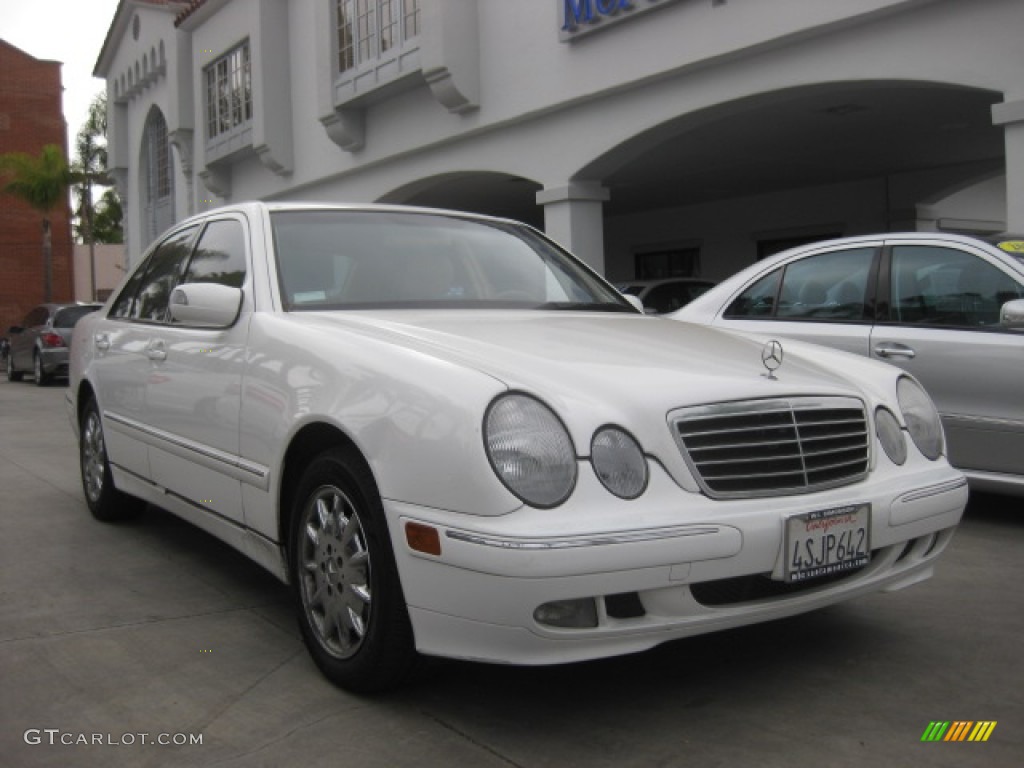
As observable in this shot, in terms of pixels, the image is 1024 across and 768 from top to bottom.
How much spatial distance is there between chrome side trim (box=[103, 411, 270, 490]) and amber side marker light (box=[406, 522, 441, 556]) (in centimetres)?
91

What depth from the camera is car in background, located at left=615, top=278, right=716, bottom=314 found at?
1244cm

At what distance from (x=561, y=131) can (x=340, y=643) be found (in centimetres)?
1061

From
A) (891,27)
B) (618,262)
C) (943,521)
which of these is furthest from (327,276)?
(618,262)

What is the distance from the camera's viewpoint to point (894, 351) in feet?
18.4

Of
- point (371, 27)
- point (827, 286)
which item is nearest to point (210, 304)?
point (827, 286)

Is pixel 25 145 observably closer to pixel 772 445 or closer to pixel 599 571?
pixel 772 445

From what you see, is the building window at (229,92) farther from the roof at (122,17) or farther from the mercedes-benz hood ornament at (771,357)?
the mercedes-benz hood ornament at (771,357)

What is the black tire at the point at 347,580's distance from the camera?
2979 millimetres

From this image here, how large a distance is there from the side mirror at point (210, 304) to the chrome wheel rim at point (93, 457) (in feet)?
5.88

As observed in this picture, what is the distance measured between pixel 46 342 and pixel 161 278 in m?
15.5

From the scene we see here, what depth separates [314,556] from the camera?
336 cm

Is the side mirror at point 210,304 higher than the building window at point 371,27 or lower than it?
lower

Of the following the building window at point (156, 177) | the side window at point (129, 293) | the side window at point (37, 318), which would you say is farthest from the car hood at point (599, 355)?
the building window at point (156, 177)

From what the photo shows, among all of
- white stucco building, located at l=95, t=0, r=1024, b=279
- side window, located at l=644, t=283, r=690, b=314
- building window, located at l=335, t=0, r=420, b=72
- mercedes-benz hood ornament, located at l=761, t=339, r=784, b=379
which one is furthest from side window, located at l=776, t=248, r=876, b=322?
building window, located at l=335, t=0, r=420, b=72
